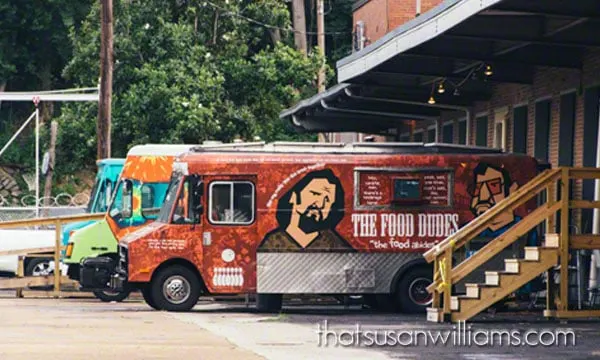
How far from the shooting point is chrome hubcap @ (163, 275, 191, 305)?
28.7 meters

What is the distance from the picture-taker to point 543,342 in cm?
2178

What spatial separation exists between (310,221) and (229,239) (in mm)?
1358

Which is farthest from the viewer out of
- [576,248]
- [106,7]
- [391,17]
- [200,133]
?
[200,133]

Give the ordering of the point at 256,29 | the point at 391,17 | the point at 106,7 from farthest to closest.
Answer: the point at 256,29, the point at 391,17, the point at 106,7

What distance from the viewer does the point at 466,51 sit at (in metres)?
30.8

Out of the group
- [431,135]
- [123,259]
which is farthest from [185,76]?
[123,259]

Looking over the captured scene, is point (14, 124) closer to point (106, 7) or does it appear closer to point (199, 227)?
point (106, 7)

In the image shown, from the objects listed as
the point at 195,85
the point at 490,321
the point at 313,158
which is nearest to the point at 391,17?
the point at 195,85

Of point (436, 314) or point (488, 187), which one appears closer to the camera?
point (436, 314)

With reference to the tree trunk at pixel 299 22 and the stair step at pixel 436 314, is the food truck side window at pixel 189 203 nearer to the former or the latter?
the stair step at pixel 436 314

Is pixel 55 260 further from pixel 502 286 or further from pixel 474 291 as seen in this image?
pixel 502 286

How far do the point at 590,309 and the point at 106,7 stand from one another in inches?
702

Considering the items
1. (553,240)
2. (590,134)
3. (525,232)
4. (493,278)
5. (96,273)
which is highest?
(590,134)

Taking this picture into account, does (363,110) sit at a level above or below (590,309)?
above
